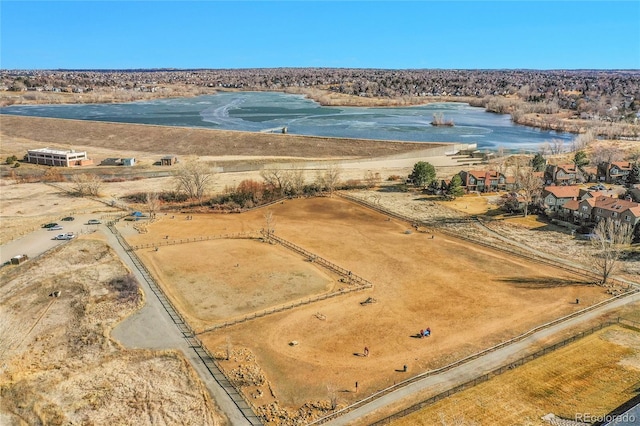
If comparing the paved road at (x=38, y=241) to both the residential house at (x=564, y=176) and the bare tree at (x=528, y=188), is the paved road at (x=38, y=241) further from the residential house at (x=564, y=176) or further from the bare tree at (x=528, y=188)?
the residential house at (x=564, y=176)

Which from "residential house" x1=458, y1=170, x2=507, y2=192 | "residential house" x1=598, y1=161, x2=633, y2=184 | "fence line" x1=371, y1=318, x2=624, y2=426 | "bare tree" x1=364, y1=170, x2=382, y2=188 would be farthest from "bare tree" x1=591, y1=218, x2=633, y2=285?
"bare tree" x1=364, y1=170, x2=382, y2=188

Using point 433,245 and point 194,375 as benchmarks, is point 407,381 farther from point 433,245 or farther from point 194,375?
point 433,245

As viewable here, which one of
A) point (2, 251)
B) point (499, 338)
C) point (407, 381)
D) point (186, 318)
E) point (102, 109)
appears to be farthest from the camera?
point (102, 109)

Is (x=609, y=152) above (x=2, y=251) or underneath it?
above

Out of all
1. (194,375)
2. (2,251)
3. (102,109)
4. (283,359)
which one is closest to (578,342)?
(283,359)

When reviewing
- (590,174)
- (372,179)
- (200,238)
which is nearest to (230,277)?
(200,238)

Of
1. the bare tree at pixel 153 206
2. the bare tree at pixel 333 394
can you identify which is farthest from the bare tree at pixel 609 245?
the bare tree at pixel 153 206
